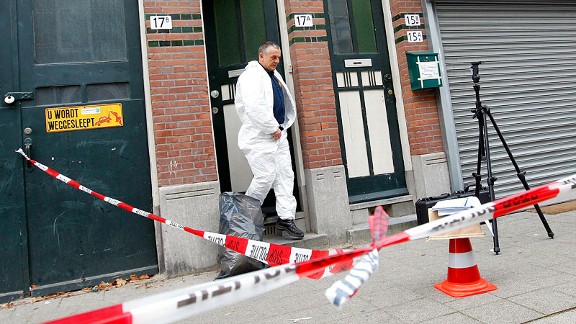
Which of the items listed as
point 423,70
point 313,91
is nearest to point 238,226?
point 313,91

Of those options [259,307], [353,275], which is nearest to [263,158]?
[259,307]

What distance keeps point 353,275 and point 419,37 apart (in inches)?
200

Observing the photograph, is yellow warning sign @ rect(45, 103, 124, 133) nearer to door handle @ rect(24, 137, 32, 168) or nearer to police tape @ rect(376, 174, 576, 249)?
door handle @ rect(24, 137, 32, 168)

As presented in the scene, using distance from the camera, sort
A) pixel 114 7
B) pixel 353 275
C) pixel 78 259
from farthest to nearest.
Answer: pixel 114 7
pixel 78 259
pixel 353 275

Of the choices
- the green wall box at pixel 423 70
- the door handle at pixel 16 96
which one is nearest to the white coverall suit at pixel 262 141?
the green wall box at pixel 423 70

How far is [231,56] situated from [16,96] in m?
2.59

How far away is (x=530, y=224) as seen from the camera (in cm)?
514

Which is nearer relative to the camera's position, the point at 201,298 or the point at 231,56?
the point at 201,298

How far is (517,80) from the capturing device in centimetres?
652

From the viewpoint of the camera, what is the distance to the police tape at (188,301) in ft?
4.72

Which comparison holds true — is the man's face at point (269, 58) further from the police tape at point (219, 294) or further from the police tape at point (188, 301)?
the police tape at point (188, 301)

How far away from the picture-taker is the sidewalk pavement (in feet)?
9.32

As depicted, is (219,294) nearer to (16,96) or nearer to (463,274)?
(463,274)

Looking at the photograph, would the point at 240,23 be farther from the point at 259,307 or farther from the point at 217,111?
the point at 259,307
